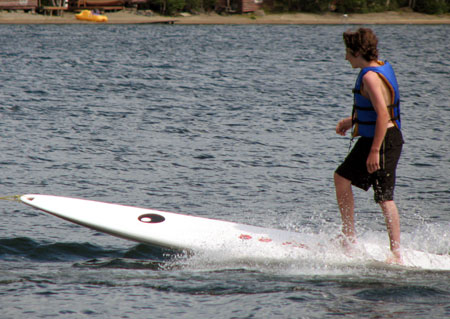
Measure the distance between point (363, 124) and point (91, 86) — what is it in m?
17.2

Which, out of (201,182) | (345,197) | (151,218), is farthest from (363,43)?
(201,182)

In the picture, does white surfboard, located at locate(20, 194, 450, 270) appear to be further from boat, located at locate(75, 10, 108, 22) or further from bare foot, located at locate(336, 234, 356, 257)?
boat, located at locate(75, 10, 108, 22)

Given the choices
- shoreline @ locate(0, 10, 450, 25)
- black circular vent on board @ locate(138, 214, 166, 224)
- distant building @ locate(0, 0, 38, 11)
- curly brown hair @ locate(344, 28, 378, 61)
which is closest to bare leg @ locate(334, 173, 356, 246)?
curly brown hair @ locate(344, 28, 378, 61)

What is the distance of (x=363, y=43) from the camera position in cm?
528

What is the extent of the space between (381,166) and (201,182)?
466cm

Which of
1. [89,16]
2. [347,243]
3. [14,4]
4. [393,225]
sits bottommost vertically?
[347,243]

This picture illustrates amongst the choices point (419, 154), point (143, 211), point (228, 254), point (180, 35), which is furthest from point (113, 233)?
point (180, 35)

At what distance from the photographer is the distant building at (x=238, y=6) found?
225ft

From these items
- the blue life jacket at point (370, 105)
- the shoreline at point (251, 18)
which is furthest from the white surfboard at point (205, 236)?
the shoreline at point (251, 18)

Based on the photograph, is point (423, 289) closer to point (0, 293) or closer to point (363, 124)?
point (363, 124)

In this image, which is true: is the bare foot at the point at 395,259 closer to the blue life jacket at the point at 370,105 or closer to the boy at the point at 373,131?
the boy at the point at 373,131

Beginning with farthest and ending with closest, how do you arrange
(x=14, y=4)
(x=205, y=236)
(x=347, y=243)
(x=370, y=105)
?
(x=14, y=4) → (x=205, y=236) → (x=347, y=243) → (x=370, y=105)

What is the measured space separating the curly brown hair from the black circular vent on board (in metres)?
2.78

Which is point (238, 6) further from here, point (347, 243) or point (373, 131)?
point (373, 131)
